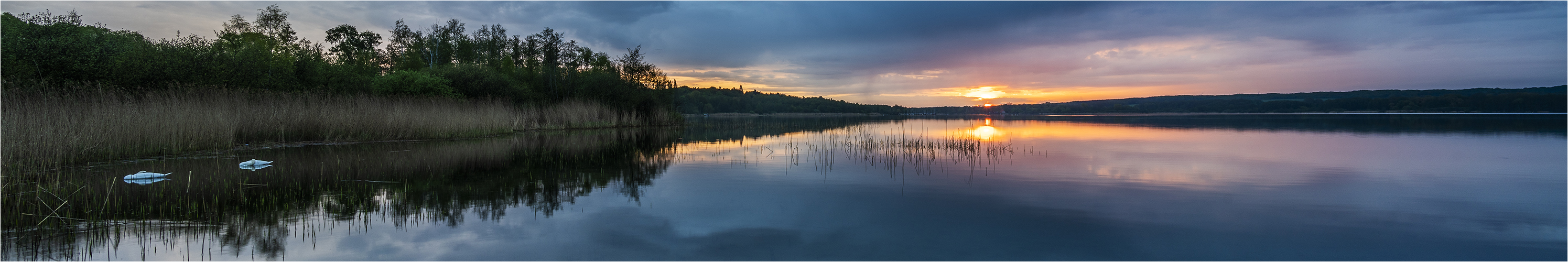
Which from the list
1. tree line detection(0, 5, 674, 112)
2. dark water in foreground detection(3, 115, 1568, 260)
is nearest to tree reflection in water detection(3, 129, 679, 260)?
dark water in foreground detection(3, 115, 1568, 260)

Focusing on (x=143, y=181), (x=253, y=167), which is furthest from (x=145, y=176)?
(x=253, y=167)

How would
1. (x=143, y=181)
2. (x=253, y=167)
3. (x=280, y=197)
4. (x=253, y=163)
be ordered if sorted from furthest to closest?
(x=253, y=163) < (x=253, y=167) < (x=143, y=181) < (x=280, y=197)

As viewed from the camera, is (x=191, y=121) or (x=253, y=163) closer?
(x=253, y=163)

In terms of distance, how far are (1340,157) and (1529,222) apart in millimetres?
8967

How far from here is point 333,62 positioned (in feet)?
148

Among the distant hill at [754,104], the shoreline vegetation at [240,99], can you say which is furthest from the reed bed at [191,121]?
the distant hill at [754,104]

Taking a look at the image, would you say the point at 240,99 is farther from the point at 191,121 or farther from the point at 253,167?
the point at 253,167

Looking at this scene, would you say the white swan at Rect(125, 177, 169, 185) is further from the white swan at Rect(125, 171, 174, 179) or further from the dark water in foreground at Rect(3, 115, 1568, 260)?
the dark water in foreground at Rect(3, 115, 1568, 260)

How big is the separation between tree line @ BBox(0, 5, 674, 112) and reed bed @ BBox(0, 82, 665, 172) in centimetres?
109

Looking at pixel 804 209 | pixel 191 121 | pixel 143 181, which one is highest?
pixel 191 121

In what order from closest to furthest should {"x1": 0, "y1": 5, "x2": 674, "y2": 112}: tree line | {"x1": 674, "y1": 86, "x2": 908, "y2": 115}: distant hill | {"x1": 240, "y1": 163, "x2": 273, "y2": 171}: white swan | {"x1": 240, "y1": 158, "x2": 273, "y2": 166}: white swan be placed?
{"x1": 240, "y1": 163, "x2": 273, "y2": 171}: white swan → {"x1": 240, "y1": 158, "x2": 273, "y2": 166}: white swan → {"x1": 0, "y1": 5, "x2": 674, "y2": 112}: tree line → {"x1": 674, "y1": 86, "x2": 908, "y2": 115}: distant hill

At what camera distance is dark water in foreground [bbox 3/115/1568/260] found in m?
4.60

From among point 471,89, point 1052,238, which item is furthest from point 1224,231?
point 471,89

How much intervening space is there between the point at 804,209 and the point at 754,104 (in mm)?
115804
